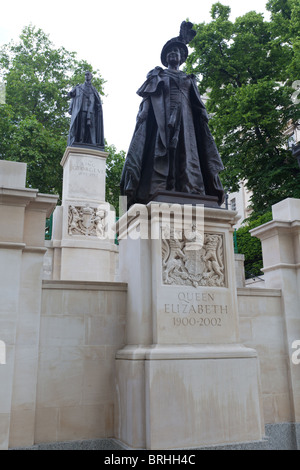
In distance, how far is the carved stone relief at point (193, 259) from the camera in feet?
20.6

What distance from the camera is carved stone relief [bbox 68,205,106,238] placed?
1398 cm

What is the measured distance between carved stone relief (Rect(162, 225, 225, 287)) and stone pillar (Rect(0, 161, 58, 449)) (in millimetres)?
1883

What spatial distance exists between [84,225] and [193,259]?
322 inches

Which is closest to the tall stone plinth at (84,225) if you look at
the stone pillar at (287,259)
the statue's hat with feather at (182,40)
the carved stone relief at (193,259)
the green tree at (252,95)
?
the stone pillar at (287,259)

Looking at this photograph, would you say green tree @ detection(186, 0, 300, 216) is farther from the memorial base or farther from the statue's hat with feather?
the memorial base

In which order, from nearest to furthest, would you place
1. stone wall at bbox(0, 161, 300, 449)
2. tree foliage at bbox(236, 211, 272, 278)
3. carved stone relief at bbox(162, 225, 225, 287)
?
stone wall at bbox(0, 161, 300, 449)
carved stone relief at bbox(162, 225, 225, 287)
tree foliage at bbox(236, 211, 272, 278)

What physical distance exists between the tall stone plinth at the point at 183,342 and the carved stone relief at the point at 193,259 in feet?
0.05

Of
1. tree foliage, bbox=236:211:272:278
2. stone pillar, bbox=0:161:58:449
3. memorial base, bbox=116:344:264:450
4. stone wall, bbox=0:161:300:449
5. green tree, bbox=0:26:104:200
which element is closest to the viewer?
memorial base, bbox=116:344:264:450

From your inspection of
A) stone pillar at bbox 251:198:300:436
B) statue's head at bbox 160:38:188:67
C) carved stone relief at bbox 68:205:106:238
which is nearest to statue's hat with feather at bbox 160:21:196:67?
statue's head at bbox 160:38:188:67

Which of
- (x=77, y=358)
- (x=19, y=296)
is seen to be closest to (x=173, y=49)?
(x=19, y=296)

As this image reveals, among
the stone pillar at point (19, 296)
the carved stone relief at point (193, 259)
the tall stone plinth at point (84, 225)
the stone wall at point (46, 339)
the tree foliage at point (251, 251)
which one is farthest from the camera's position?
the tree foliage at point (251, 251)

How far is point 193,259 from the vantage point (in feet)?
21.3

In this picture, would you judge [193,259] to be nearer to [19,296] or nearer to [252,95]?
[19,296]

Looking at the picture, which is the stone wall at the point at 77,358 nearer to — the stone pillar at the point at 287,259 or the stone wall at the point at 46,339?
the stone wall at the point at 46,339
